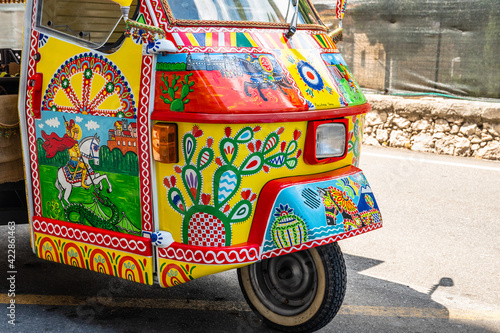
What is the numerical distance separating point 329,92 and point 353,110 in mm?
203

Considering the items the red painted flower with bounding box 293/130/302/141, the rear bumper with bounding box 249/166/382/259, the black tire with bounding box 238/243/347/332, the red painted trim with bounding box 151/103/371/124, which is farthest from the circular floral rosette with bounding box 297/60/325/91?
the black tire with bounding box 238/243/347/332

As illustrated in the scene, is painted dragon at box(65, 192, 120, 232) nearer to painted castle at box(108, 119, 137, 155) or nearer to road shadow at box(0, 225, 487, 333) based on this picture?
painted castle at box(108, 119, 137, 155)

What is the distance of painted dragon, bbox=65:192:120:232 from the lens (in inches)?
139

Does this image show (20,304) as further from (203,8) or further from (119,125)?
(203,8)

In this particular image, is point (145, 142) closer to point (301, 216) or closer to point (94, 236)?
point (94, 236)

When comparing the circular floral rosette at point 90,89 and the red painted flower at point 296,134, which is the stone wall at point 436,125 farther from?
the circular floral rosette at point 90,89

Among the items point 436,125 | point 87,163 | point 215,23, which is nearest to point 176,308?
point 87,163

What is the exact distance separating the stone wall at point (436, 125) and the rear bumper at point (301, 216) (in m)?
5.66

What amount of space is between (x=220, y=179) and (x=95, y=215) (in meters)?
0.84

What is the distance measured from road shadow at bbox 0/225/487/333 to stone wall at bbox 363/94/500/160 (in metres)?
4.41

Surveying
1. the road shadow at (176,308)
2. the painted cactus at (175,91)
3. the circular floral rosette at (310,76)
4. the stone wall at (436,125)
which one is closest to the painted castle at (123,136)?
the painted cactus at (175,91)

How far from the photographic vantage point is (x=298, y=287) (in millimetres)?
3611

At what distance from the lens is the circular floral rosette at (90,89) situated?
3365 millimetres

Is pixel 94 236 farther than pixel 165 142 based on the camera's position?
Yes
